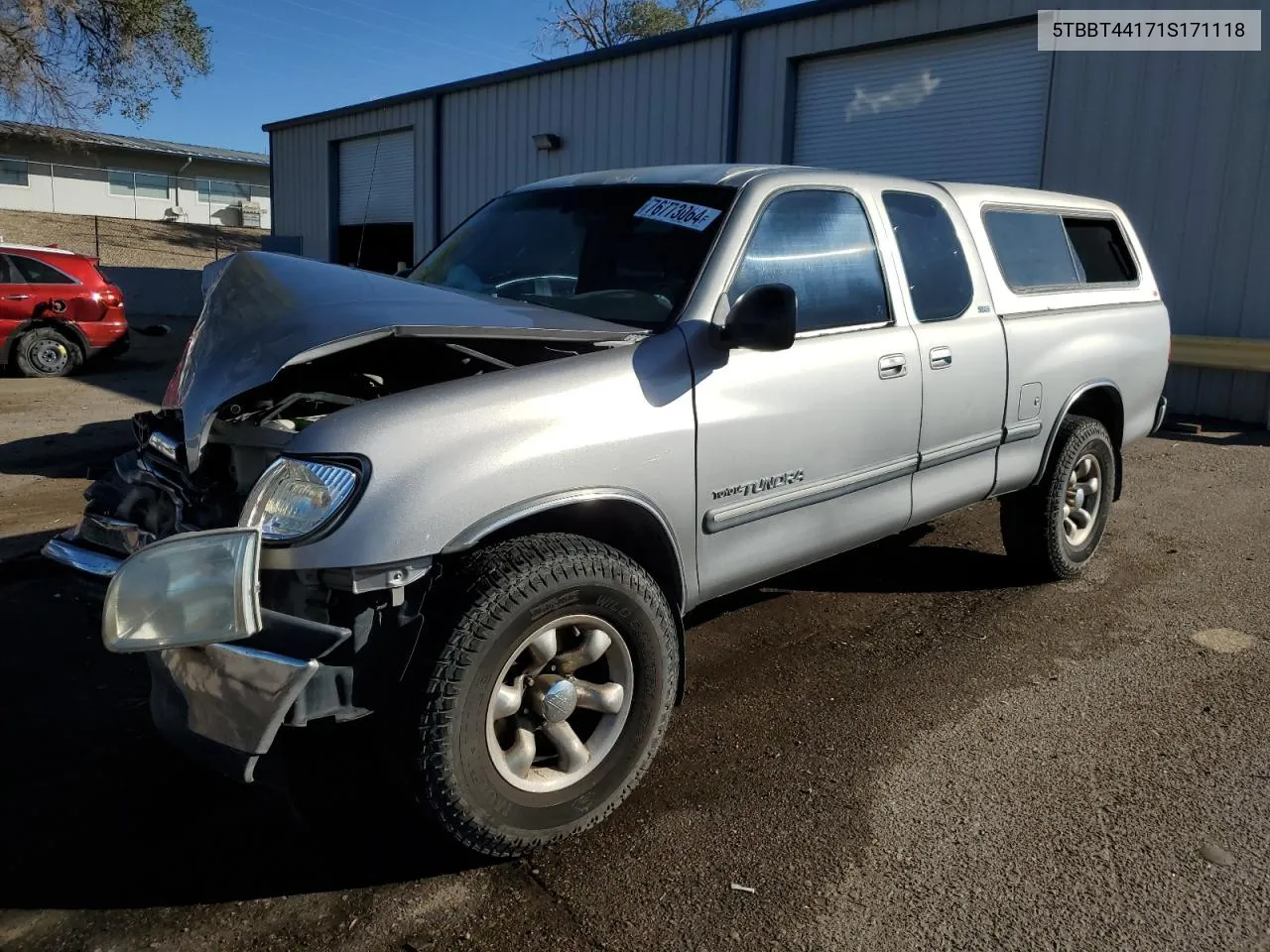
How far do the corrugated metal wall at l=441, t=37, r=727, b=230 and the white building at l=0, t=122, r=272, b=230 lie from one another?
25.2m

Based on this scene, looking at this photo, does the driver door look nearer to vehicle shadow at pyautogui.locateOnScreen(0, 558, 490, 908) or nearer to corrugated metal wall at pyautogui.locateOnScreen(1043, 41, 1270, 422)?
vehicle shadow at pyautogui.locateOnScreen(0, 558, 490, 908)

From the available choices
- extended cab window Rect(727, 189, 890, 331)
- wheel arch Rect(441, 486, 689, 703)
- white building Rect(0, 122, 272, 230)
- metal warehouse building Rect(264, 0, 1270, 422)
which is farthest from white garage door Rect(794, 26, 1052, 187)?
white building Rect(0, 122, 272, 230)

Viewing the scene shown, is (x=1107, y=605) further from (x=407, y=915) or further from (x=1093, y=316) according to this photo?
(x=407, y=915)

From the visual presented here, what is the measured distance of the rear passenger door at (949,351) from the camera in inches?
161

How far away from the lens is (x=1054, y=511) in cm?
496

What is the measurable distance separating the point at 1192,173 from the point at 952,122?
2940mm

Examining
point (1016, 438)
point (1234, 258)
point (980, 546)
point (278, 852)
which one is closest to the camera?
point (278, 852)

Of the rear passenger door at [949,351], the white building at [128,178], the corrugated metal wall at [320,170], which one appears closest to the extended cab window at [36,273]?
the corrugated metal wall at [320,170]

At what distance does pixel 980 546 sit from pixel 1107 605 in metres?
1.04

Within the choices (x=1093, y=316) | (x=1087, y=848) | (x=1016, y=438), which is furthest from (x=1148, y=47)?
(x=1087, y=848)

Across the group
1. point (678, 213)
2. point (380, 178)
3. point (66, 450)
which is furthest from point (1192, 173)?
point (380, 178)

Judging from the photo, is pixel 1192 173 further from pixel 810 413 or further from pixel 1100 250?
pixel 810 413

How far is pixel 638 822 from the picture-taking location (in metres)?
2.96

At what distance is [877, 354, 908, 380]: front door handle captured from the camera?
378cm
